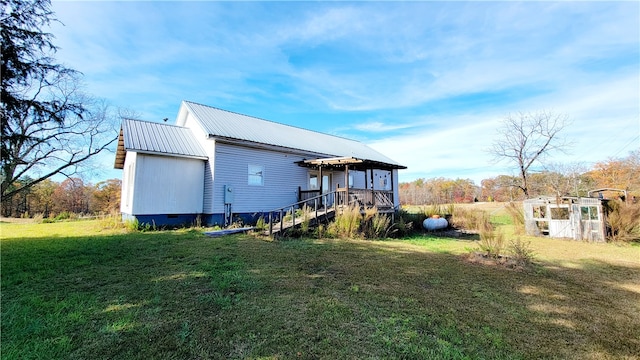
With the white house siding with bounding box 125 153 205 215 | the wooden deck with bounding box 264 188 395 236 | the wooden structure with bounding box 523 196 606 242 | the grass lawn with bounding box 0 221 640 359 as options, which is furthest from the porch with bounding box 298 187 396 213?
the wooden structure with bounding box 523 196 606 242

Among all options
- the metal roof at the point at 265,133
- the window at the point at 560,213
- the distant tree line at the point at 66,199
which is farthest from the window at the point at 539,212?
the distant tree line at the point at 66,199

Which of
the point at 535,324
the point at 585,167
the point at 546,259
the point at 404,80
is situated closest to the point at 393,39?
the point at 404,80

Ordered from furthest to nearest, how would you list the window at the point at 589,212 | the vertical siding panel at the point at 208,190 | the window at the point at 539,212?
the vertical siding panel at the point at 208,190 → the window at the point at 539,212 → the window at the point at 589,212

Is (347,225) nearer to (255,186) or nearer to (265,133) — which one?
(255,186)

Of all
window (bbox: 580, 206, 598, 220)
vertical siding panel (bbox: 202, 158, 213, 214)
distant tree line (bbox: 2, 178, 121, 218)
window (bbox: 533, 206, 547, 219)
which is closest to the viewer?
window (bbox: 580, 206, 598, 220)

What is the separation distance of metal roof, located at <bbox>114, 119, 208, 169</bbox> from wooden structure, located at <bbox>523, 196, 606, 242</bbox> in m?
14.8

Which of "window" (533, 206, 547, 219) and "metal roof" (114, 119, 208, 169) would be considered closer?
"metal roof" (114, 119, 208, 169)

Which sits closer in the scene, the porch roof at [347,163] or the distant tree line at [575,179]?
the porch roof at [347,163]

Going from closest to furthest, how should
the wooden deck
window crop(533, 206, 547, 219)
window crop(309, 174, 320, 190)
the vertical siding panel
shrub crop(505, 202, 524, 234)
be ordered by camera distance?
the wooden deck
window crop(533, 206, 547, 219)
the vertical siding panel
shrub crop(505, 202, 524, 234)
window crop(309, 174, 320, 190)

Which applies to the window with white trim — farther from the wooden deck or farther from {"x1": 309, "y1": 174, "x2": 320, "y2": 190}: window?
{"x1": 309, "y1": 174, "x2": 320, "y2": 190}: window

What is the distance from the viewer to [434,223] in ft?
45.4

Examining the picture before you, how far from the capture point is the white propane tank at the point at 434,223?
13805 mm

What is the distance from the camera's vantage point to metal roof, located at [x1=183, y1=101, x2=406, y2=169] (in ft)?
43.9

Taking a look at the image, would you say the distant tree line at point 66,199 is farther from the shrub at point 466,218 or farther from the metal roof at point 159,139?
the shrub at point 466,218
